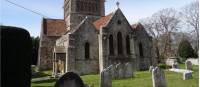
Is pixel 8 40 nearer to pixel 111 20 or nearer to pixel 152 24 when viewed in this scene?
pixel 111 20

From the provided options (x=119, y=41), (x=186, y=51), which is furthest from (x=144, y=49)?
(x=186, y=51)

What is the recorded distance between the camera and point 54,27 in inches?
1748

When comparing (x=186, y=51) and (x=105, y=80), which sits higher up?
(x=186, y=51)

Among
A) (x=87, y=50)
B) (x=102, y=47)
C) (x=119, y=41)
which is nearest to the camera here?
(x=102, y=47)

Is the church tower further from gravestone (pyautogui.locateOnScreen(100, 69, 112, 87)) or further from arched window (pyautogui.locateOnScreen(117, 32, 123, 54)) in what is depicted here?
gravestone (pyautogui.locateOnScreen(100, 69, 112, 87))

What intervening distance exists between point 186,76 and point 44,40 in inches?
1066

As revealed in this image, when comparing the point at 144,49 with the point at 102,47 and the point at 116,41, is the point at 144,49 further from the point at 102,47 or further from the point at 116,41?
the point at 102,47

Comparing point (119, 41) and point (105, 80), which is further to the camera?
point (119, 41)

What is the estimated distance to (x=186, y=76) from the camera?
59.0 ft

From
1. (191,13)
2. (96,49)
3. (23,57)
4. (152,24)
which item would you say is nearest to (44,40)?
(96,49)

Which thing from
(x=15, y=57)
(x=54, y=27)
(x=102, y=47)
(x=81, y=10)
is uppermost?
(x=81, y=10)

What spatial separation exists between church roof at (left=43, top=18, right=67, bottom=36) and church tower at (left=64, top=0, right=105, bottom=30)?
0.95 m

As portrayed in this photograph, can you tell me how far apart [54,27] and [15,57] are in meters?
35.8

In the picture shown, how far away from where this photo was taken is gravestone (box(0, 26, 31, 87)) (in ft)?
28.7
